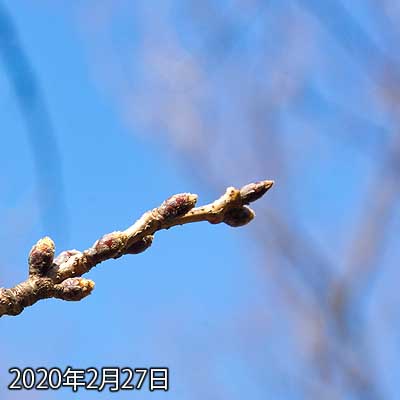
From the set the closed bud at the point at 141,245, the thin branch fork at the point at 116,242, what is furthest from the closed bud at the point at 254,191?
the closed bud at the point at 141,245

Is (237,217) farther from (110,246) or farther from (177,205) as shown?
(110,246)

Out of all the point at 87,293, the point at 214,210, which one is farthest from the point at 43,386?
the point at 214,210

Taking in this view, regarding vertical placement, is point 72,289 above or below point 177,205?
below

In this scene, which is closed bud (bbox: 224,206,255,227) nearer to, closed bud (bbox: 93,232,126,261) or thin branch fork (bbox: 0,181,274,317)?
thin branch fork (bbox: 0,181,274,317)

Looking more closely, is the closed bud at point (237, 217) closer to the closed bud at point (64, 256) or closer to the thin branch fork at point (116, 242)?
the thin branch fork at point (116, 242)

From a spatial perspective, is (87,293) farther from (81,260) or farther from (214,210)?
(214,210)

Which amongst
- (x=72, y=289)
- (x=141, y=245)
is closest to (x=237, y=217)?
(x=141, y=245)
